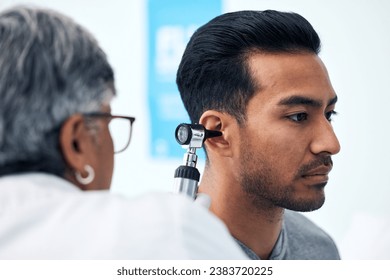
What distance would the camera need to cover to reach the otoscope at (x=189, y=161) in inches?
44.2

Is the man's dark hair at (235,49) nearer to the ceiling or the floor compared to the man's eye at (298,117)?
nearer to the ceiling

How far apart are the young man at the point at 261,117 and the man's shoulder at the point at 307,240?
0.12 ft

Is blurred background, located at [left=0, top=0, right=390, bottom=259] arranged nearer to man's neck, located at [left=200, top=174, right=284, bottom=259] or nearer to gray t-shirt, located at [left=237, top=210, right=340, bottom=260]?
gray t-shirt, located at [left=237, top=210, right=340, bottom=260]

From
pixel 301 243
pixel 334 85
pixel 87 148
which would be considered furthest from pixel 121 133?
pixel 334 85

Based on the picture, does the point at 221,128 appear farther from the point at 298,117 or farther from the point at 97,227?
Result: the point at 97,227

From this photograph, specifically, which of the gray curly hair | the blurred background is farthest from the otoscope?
the blurred background

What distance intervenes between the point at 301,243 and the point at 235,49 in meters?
0.50

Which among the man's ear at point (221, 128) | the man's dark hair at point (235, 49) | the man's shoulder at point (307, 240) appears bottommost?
the man's shoulder at point (307, 240)

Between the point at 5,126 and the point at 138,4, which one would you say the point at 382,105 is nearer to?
the point at 138,4

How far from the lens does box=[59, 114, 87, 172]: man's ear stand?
32.0 inches

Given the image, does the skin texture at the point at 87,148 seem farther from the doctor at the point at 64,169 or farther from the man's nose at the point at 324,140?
the man's nose at the point at 324,140

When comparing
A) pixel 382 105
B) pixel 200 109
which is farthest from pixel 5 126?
pixel 382 105

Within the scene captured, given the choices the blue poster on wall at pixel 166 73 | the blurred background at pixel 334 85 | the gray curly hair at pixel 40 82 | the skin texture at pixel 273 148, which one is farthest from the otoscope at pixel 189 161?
the blue poster on wall at pixel 166 73

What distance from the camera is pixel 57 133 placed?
810 mm
